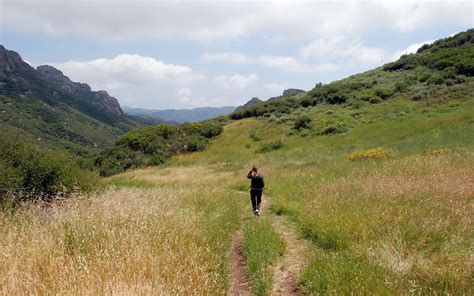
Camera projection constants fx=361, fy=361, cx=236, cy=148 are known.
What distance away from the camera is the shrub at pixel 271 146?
117 ft

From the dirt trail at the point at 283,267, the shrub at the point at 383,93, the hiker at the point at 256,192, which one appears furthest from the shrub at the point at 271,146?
the dirt trail at the point at 283,267

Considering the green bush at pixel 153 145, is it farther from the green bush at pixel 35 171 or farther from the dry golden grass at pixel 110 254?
the dry golden grass at pixel 110 254

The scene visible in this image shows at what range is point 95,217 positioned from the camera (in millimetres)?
6957

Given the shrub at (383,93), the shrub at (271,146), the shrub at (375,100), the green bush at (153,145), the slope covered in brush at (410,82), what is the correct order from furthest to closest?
the shrub at (383,93) → the green bush at (153,145) → the shrub at (375,100) → the slope covered in brush at (410,82) → the shrub at (271,146)

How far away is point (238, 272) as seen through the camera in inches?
269

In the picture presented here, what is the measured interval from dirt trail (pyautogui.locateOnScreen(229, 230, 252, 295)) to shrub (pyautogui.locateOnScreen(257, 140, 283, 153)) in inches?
1056

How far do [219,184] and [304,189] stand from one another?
8603mm

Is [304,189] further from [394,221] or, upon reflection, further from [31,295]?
[31,295]

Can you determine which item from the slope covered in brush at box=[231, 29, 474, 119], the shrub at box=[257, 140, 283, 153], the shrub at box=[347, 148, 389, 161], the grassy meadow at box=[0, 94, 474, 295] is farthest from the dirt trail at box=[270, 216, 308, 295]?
the slope covered in brush at box=[231, 29, 474, 119]

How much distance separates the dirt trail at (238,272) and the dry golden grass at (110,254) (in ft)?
0.97

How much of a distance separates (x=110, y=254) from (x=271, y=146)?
102ft

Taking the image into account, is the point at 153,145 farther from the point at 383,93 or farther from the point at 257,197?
the point at 257,197

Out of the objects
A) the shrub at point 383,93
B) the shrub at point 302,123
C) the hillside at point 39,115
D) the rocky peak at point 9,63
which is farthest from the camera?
the rocky peak at point 9,63

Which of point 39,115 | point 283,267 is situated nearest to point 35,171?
point 283,267
